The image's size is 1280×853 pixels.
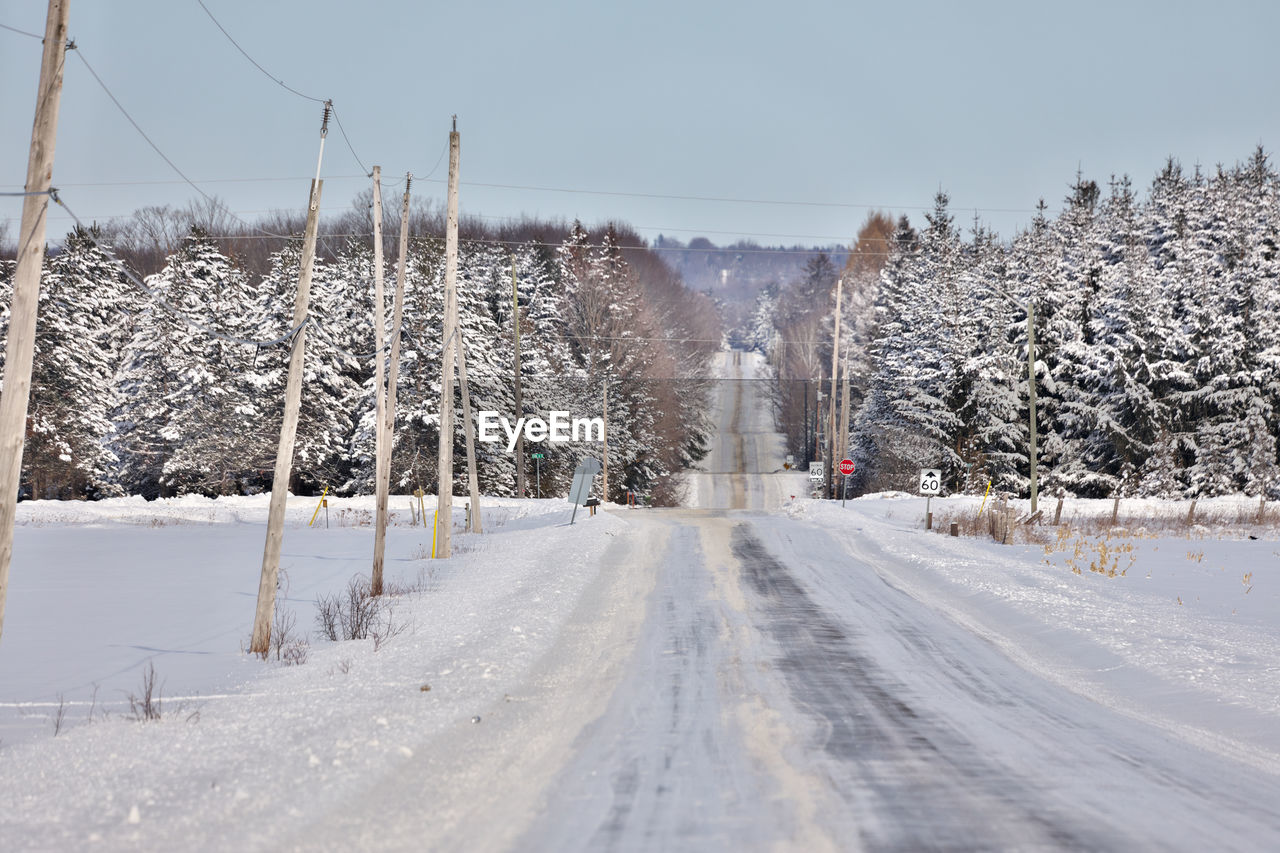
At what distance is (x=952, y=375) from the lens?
47.9 m

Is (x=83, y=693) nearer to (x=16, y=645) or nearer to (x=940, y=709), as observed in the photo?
(x=16, y=645)

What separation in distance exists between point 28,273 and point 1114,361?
47.4 meters

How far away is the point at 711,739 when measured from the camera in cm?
749

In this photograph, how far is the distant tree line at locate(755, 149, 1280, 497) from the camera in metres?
45.1

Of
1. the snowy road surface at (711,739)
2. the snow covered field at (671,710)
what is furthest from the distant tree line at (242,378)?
the snowy road surface at (711,739)

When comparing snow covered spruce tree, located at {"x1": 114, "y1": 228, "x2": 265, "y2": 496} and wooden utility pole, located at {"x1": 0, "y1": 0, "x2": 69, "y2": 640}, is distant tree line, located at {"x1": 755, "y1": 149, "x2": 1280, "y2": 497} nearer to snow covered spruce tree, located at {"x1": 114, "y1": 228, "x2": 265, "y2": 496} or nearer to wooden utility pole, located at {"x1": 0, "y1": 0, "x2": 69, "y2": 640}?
snow covered spruce tree, located at {"x1": 114, "y1": 228, "x2": 265, "y2": 496}

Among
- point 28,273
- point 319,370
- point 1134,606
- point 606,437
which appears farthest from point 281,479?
point 606,437

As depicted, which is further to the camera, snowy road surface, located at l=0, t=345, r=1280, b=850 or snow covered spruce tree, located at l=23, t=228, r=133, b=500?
snow covered spruce tree, located at l=23, t=228, r=133, b=500

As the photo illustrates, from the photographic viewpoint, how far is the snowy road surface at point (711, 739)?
547 centimetres

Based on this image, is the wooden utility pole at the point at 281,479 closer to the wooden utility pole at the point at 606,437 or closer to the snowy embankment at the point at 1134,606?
the snowy embankment at the point at 1134,606

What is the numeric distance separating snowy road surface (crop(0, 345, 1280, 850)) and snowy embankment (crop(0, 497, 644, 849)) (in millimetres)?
41

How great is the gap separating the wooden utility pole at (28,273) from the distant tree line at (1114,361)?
40.8 metres

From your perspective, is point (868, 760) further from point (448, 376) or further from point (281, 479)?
point (448, 376)

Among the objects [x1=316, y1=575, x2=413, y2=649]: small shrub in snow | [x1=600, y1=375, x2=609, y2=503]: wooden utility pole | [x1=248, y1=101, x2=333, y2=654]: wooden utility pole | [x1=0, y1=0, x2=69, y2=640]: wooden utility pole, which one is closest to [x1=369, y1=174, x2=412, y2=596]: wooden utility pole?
[x1=316, y1=575, x2=413, y2=649]: small shrub in snow
